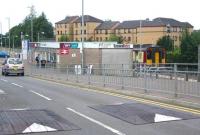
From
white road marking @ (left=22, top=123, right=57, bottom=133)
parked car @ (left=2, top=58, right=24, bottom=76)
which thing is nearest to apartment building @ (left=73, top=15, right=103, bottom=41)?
parked car @ (left=2, top=58, right=24, bottom=76)

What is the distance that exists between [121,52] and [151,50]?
301cm

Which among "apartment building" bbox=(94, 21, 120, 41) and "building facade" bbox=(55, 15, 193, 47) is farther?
"apartment building" bbox=(94, 21, 120, 41)

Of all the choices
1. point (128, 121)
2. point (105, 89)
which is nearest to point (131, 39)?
point (105, 89)

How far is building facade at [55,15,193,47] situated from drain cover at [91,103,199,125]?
142 m

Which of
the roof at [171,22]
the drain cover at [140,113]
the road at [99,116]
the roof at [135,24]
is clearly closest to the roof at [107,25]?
the roof at [135,24]

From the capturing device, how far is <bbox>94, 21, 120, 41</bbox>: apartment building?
18621cm

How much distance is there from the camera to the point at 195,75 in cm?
1675

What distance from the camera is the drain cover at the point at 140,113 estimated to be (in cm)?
1287

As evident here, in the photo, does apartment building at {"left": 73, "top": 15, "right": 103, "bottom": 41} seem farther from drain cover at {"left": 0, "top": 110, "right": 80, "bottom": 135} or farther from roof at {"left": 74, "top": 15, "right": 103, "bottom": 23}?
drain cover at {"left": 0, "top": 110, "right": 80, "bottom": 135}

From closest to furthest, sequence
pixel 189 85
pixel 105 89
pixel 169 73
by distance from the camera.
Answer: pixel 189 85 → pixel 169 73 → pixel 105 89

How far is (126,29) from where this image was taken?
182m

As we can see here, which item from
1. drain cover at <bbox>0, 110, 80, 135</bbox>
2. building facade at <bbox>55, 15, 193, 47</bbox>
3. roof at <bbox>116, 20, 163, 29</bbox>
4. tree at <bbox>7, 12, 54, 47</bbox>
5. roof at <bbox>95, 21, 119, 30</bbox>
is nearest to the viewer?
drain cover at <bbox>0, 110, 80, 135</bbox>

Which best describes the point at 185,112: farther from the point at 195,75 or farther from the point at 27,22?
the point at 27,22

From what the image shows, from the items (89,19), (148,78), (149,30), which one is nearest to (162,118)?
(148,78)
